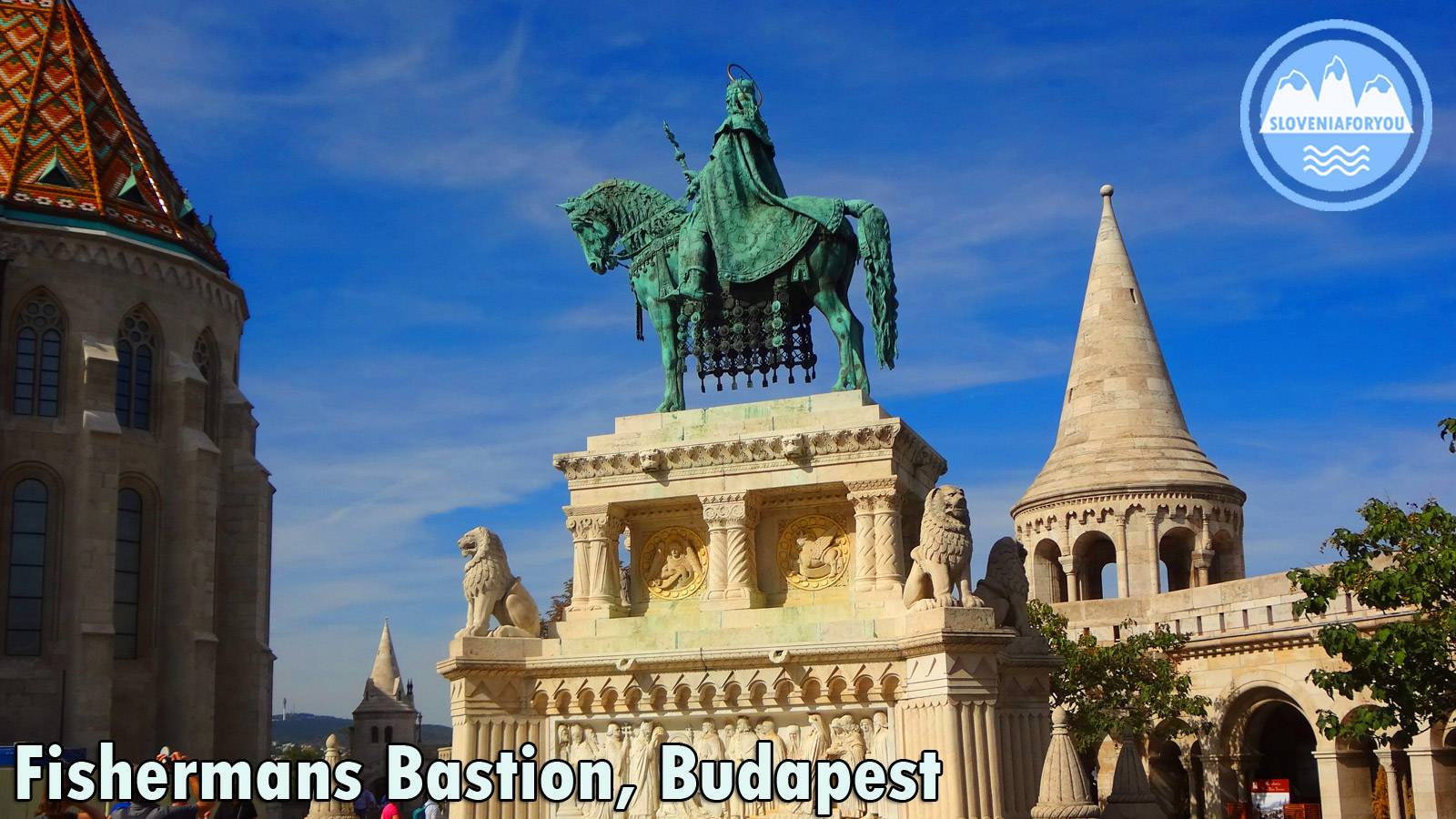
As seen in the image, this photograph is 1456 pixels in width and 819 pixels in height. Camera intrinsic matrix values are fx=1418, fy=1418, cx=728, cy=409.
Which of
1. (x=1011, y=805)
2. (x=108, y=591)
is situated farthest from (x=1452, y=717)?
(x=108, y=591)

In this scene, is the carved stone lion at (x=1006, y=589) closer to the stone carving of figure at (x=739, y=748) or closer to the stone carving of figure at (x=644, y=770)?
the stone carving of figure at (x=739, y=748)

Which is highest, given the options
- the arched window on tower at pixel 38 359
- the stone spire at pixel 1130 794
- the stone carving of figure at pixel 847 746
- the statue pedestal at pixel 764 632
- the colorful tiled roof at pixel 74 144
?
the colorful tiled roof at pixel 74 144

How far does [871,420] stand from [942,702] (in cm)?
403

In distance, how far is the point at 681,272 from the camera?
20.6 metres

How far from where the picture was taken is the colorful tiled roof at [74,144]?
43.9m

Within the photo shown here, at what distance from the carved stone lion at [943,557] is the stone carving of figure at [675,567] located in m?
3.66

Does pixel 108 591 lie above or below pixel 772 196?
below

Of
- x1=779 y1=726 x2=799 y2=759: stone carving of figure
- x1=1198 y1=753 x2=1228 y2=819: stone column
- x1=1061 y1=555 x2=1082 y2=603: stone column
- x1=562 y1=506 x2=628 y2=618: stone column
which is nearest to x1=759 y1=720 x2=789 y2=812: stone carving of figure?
x1=779 y1=726 x2=799 y2=759: stone carving of figure

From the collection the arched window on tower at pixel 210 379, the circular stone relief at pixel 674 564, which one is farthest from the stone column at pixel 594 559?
the arched window on tower at pixel 210 379

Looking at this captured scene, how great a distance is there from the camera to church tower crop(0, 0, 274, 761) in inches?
1618

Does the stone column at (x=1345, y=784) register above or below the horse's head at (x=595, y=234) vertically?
below

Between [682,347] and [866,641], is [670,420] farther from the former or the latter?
[866,641]

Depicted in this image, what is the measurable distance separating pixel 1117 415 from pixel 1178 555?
17.4ft

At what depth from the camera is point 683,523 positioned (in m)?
19.8
